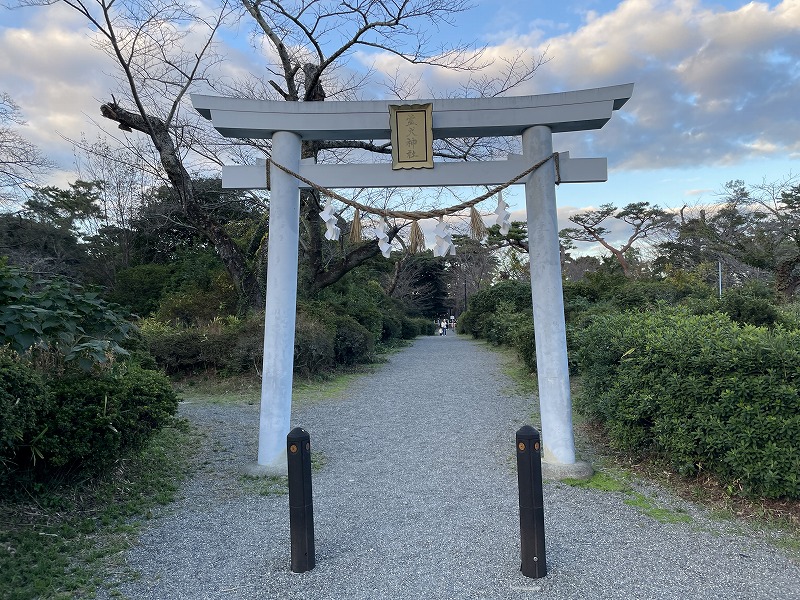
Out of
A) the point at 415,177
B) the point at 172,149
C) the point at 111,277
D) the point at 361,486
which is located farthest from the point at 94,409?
the point at 111,277

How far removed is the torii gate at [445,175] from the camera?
192 inches

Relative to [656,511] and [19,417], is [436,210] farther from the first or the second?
[19,417]

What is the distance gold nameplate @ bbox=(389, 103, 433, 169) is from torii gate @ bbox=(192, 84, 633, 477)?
7 cm

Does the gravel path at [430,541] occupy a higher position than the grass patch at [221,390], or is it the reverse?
the grass patch at [221,390]

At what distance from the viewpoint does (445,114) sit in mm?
4887

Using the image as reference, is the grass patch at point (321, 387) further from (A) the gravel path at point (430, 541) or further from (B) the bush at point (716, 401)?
(B) the bush at point (716, 401)

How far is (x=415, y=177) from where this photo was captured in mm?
4949

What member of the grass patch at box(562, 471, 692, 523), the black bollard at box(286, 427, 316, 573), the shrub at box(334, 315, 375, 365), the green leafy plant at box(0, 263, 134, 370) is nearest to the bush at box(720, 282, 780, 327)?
the grass patch at box(562, 471, 692, 523)

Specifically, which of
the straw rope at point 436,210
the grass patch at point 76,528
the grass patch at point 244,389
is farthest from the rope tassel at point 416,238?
the grass patch at point 244,389

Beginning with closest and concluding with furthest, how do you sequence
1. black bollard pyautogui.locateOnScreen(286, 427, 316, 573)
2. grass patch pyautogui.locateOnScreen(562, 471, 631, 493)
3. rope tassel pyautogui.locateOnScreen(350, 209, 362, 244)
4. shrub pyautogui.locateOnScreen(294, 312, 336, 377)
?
black bollard pyautogui.locateOnScreen(286, 427, 316, 573), grass patch pyautogui.locateOnScreen(562, 471, 631, 493), rope tassel pyautogui.locateOnScreen(350, 209, 362, 244), shrub pyautogui.locateOnScreen(294, 312, 336, 377)

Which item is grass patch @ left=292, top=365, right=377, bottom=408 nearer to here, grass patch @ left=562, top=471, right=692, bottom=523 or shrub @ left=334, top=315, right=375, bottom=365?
shrub @ left=334, top=315, right=375, bottom=365

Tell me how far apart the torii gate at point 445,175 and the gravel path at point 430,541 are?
70 centimetres

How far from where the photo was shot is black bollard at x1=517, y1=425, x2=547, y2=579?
301 centimetres

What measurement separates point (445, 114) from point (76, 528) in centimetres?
425
